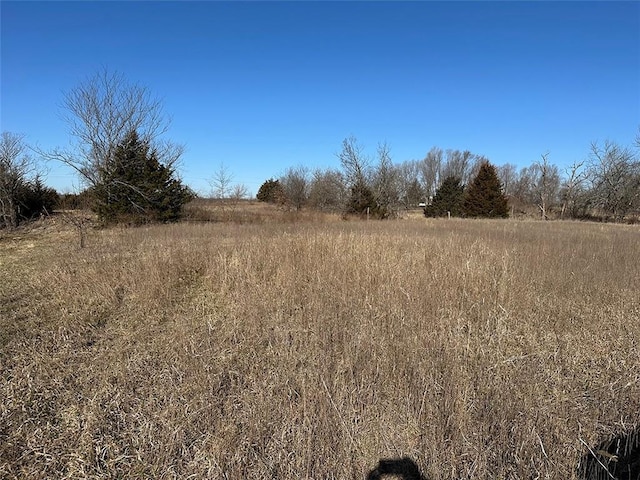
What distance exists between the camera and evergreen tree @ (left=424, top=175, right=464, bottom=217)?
133 feet

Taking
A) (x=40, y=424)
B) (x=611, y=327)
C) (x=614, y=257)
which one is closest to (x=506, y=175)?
(x=614, y=257)

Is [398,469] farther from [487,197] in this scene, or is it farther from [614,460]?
[487,197]

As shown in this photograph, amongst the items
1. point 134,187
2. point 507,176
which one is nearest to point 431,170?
point 507,176

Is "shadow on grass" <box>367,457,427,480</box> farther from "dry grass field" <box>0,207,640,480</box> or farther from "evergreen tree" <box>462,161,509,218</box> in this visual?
"evergreen tree" <box>462,161,509,218</box>

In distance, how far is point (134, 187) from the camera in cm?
1894

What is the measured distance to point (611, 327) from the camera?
174 inches

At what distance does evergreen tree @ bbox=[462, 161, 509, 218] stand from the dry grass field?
106ft

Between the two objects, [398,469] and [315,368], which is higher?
[315,368]

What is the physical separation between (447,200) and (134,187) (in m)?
33.4

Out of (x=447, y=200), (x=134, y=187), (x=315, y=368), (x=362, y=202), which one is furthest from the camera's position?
(x=447, y=200)

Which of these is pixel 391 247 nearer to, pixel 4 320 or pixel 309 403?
pixel 309 403

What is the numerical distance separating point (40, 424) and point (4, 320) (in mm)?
3021

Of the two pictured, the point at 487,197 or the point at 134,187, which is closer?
the point at 134,187

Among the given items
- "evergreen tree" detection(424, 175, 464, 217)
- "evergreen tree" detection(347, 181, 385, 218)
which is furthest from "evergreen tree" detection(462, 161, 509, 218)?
"evergreen tree" detection(347, 181, 385, 218)
